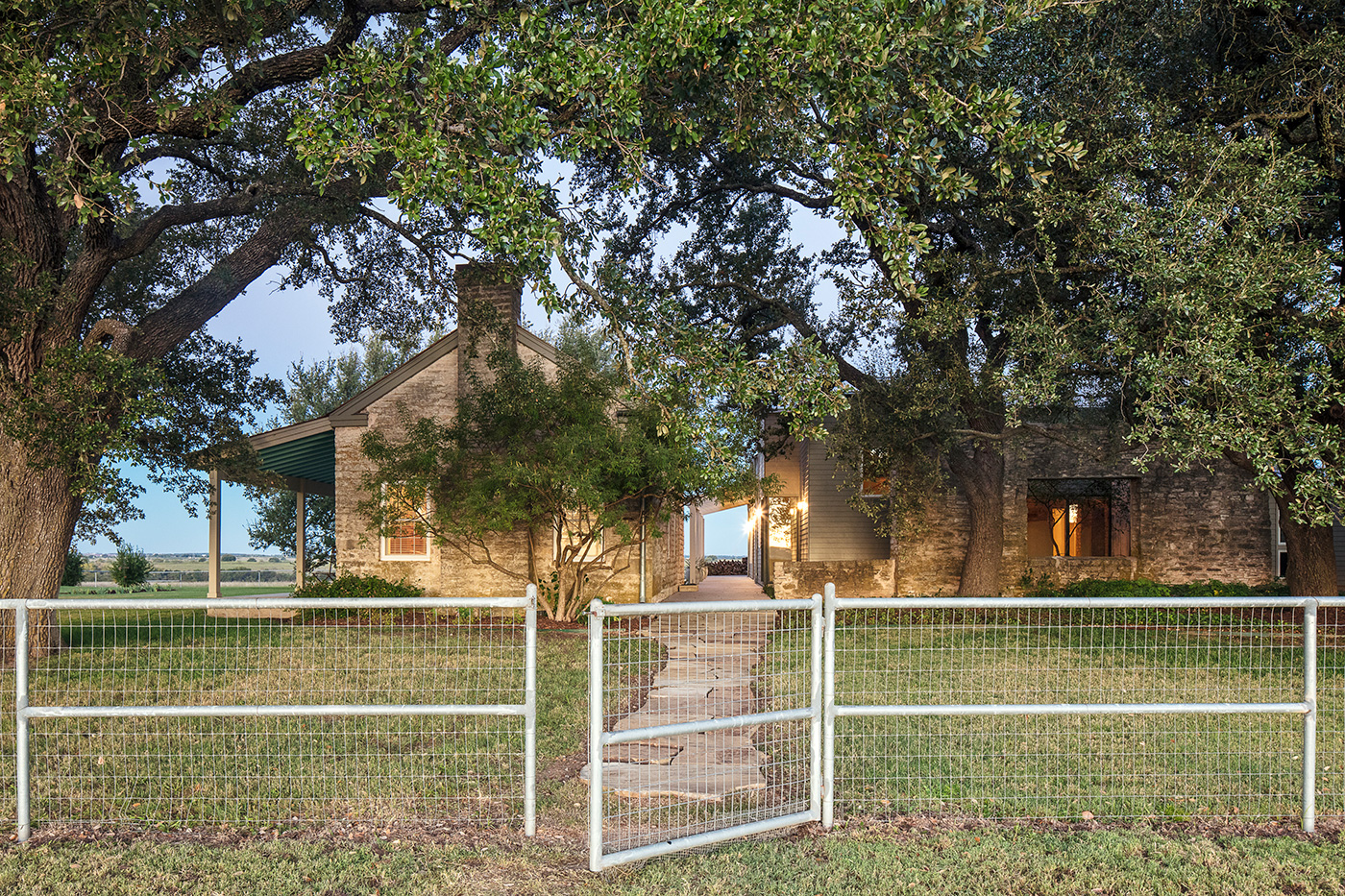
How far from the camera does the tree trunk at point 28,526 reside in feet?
32.0

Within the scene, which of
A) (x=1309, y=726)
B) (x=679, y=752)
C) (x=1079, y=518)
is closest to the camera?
(x=1309, y=726)

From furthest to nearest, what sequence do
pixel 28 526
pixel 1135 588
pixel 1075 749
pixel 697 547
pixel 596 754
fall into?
pixel 697 547 < pixel 1135 588 < pixel 28 526 < pixel 1075 749 < pixel 596 754

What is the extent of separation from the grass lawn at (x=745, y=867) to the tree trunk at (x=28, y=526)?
6.76 metres

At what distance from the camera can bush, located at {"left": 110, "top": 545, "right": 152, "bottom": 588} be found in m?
26.1

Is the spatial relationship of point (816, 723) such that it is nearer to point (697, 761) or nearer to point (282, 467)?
point (697, 761)

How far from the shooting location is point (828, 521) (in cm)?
2036

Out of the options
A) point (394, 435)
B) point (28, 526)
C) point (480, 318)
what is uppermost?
point (480, 318)

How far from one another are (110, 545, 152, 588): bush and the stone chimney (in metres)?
16.2

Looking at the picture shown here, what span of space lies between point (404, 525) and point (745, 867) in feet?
41.7

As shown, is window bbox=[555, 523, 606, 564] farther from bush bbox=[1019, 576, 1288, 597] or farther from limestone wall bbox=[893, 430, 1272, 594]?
bush bbox=[1019, 576, 1288, 597]

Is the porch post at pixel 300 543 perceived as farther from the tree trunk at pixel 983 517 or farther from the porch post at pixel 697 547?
the tree trunk at pixel 983 517

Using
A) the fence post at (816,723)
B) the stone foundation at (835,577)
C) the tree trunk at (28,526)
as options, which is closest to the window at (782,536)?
the stone foundation at (835,577)

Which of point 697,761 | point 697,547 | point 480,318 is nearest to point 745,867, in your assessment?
point 697,761

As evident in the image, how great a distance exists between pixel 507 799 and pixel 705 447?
144 inches
